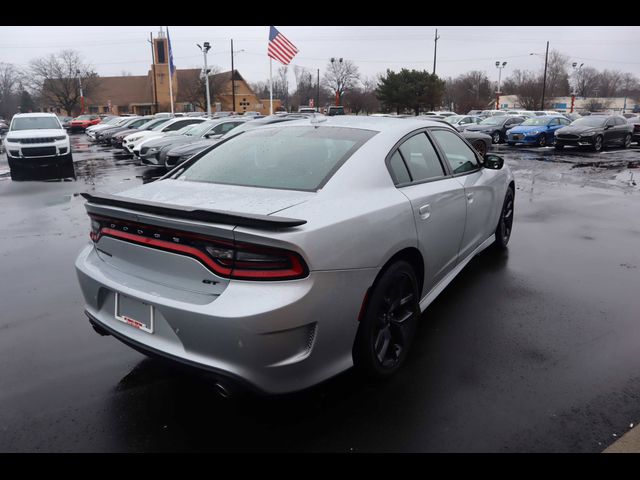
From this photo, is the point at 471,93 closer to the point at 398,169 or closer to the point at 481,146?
the point at 481,146

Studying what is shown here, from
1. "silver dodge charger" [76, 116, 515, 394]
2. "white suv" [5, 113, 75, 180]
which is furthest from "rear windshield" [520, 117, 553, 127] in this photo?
"silver dodge charger" [76, 116, 515, 394]

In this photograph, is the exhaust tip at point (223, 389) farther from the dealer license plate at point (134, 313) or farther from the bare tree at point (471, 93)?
the bare tree at point (471, 93)

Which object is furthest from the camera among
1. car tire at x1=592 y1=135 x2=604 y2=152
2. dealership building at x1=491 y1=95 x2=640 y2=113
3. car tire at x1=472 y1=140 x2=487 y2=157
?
dealership building at x1=491 y1=95 x2=640 y2=113

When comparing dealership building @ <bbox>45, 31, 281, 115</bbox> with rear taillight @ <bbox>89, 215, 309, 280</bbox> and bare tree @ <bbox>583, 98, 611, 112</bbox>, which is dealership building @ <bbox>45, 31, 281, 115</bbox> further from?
rear taillight @ <bbox>89, 215, 309, 280</bbox>

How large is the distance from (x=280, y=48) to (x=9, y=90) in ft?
312

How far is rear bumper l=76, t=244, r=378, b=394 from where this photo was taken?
7.36ft

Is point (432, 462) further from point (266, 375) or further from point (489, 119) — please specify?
point (489, 119)

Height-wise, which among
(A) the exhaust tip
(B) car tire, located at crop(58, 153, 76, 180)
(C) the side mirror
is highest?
(C) the side mirror

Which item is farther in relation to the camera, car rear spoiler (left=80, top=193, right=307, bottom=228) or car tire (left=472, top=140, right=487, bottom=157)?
car tire (left=472, top=140, right=487, bottom=157)

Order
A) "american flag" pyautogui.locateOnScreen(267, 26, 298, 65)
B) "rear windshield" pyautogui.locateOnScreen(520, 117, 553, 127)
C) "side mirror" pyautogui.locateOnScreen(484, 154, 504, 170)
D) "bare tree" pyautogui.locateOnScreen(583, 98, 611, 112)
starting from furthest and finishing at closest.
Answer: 1. "bare tree" pyautogui.locateOnScreen(583, 98, 611, 112)
2. "american flag" pyautogui.locateOnScreen(267, 26, 298, 65)
3. "rear windshield" pyautogui.locateOnScreen(520, 117, 553, 127)
4. "side mirror" pyautogui.locateOnScreen(484, 154, 504, 170)

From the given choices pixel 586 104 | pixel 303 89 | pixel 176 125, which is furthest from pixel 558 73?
A: pixel 176 125

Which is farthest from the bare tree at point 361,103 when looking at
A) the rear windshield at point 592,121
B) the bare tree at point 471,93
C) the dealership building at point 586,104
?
the rear windshield at point 592,121

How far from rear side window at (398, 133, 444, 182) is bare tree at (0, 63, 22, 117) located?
110108 millimetres

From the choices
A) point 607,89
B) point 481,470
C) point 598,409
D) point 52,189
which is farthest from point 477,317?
Answer: point 607,89
